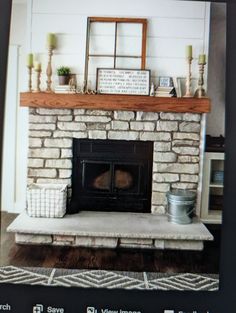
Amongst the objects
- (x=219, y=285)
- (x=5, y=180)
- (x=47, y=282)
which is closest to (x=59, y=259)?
(x=47, y=282)

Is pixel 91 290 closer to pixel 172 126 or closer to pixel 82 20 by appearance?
pixel 172 126

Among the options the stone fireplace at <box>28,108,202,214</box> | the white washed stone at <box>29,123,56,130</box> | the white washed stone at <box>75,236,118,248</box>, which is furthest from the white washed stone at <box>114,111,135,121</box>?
the white washed stone at <box>75,236,118,248</box>

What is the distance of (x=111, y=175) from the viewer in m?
1.38

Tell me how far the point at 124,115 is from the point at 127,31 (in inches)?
10.3

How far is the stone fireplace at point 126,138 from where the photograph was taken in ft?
4.17

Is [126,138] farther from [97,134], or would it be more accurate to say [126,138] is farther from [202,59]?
[202,59]

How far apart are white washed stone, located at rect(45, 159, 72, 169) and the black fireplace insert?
2 centimetres

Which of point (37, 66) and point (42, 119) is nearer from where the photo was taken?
point (37, 66)

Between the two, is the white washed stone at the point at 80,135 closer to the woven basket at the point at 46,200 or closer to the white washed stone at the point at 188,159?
the woven basket at the point at 46,200

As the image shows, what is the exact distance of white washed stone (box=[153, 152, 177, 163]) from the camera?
1.31 m

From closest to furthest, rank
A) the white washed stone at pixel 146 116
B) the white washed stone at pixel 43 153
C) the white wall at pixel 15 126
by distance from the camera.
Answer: the white wall at pixel 15 126 < the white washed stone at pixel 43 153 < the white washed stone at pixel 146 116

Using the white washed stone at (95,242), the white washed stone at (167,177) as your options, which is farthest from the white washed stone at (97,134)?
the white washed stone at (95,242)

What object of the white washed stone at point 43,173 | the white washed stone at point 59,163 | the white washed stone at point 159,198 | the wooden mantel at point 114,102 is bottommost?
the white washed stone at point 159,198

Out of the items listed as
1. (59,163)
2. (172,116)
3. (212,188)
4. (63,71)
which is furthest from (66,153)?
(212,188)
